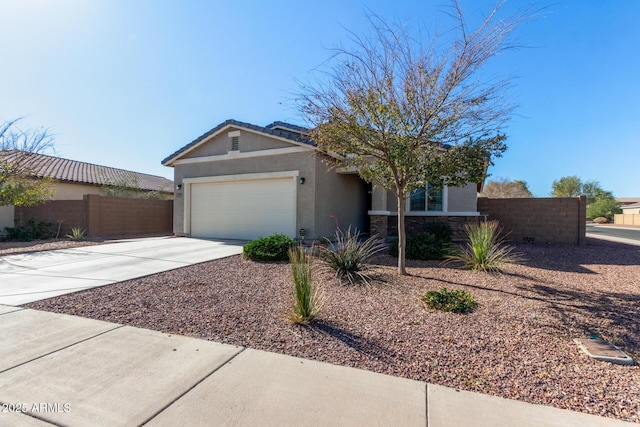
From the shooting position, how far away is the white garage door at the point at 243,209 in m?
12.0

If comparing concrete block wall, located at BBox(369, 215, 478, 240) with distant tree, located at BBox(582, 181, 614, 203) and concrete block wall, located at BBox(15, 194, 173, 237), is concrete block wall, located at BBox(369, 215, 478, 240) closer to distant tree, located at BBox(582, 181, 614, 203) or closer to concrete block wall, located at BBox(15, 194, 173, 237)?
concrete block wall, located at BBox(15, 194, 173, 237)

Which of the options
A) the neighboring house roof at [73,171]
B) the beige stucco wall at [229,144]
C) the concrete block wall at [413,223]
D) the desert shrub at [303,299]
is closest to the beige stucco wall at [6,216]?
the neighboring house roof at [73,171]

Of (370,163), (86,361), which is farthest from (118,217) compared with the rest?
(86,361)

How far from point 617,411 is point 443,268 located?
5.36 m

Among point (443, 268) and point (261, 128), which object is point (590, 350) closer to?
point (443, 268)

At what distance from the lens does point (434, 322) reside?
4301 mm

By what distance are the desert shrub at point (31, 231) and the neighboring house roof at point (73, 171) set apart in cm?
250

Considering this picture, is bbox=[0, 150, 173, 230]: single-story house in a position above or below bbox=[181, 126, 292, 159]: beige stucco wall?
below

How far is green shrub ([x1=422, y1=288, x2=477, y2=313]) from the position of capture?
4762mm

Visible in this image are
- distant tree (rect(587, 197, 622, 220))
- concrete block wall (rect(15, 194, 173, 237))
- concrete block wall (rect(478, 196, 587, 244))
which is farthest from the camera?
distant tree (rect(587, 197, 622, 220))

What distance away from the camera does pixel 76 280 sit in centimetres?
636

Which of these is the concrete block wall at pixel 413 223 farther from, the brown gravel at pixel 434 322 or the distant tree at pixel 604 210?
the distant tree at pixel 604 210

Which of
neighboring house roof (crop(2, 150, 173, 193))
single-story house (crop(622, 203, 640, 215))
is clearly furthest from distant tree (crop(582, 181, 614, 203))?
neighboring house roof (crop(2, 150, 173, 193))

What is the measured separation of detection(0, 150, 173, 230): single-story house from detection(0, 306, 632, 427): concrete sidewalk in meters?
16.6
